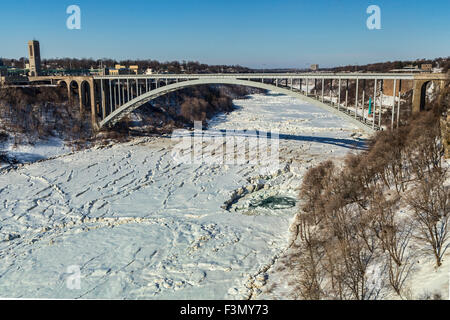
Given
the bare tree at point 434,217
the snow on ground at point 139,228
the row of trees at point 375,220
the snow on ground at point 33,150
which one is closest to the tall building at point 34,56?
the snow on ground at point 33,150

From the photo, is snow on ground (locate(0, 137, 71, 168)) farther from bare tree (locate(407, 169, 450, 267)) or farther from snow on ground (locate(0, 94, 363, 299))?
bare tree (locate(407, 169, 450, 267))

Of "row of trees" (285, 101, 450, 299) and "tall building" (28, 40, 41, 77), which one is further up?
"tall building" (28, 40, 41, 77)

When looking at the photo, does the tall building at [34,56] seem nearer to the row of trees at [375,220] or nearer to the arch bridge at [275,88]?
the arch bridge at [275,88]

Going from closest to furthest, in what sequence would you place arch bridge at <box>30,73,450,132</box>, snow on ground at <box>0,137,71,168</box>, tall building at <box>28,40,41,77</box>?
arch bridge at <box>30,73,450,132</box> → snow on ground at <box>0,137,71,168</box> → tall building at <box>28,40,41,77</box>

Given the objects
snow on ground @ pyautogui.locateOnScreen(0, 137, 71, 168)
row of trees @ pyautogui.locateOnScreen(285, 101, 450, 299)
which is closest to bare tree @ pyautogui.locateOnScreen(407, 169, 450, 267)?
row of trees @ pyautogui.locateOnScreen(285, 101, 450, 299)

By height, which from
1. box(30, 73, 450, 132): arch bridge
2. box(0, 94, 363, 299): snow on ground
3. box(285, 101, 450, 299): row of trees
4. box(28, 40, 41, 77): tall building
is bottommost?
box(0, 94, 363, 299): snow on ground

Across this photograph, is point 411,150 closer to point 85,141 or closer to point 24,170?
point 24,170
